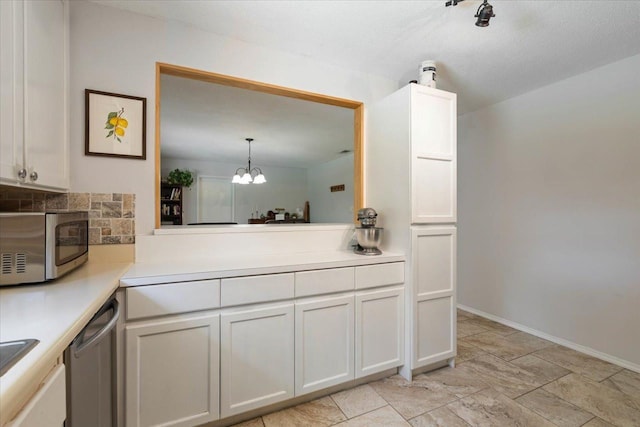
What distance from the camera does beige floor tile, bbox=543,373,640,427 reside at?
1627mm

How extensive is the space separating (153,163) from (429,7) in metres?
1.88

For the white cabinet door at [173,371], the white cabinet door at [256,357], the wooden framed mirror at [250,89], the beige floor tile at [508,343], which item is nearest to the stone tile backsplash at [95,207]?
the wooden framed mirror at [250,89]

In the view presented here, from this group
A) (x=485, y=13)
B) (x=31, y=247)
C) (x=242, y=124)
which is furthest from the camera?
(x=242, y=124)

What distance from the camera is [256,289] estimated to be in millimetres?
1559

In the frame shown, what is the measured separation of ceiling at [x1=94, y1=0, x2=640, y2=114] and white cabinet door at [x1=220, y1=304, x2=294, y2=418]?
1733mm

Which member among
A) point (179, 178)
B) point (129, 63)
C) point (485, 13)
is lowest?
point (179, 178)

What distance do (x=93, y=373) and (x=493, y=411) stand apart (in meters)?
2.02

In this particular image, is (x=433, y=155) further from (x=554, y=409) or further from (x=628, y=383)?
(x=628, y=383)

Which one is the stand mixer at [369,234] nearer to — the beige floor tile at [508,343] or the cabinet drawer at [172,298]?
the cabinet drawer at [172,298]

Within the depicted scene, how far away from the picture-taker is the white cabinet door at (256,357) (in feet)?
4.90

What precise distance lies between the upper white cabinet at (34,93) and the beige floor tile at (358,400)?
6.33 feet

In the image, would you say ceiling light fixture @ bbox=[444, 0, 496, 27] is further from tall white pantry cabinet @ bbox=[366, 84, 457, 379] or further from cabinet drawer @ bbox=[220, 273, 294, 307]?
→ cabinet drawer @ bbox=[220, 273, 294, 307]

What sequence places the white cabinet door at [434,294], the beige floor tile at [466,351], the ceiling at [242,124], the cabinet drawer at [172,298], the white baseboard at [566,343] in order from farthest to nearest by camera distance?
the ceiling at [242,124]
the beige floor tile at [466,351]
the white baseboard at [566,343]
the white cabinet door at [434,294]
the cabinet drawer at [172,298]

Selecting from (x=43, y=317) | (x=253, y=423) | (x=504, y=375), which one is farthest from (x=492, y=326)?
(x=43, y=317)
